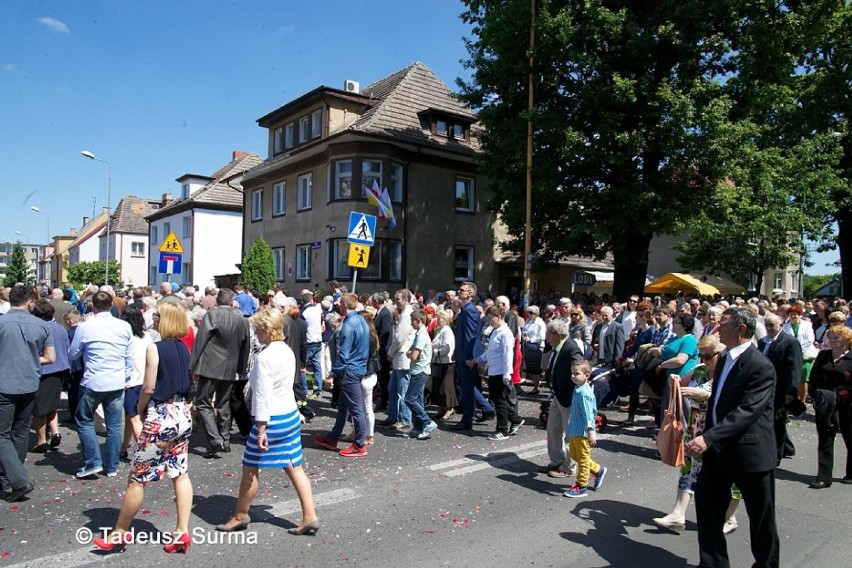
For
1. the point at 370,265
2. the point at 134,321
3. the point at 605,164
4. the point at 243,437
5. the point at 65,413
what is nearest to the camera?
the point at 134,321

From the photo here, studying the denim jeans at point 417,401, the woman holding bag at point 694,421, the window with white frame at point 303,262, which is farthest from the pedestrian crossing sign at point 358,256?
the window with white frame at point 303,262

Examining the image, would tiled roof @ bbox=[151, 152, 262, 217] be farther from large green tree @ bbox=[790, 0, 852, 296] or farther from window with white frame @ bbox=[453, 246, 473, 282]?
large green tree @ bbox=[790, 0, 852, 296]

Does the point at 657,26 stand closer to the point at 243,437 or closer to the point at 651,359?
the point at 651,359

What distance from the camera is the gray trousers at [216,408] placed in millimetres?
7379

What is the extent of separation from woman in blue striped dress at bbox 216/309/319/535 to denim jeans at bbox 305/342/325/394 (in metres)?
6.69

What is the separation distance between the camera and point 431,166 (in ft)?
84.4

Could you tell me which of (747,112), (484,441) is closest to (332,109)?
(747,112)

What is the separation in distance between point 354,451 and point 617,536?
351cm

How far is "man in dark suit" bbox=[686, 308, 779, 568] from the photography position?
4.11 m

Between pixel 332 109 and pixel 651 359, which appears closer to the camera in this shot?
pixel 651 359

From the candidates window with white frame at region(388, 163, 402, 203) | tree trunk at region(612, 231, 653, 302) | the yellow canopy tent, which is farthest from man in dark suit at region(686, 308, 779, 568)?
the yellow canopy tent

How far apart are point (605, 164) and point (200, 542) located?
16129 mm

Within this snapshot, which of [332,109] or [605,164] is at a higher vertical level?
[332,109]

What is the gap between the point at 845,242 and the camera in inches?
1150
